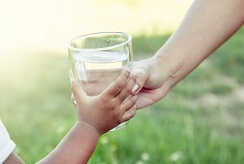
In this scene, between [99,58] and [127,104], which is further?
[127,104]

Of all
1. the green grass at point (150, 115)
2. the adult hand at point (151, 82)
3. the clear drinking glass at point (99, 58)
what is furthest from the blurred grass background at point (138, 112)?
the clear drinking glass at point (99, 58)

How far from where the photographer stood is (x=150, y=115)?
3535mm

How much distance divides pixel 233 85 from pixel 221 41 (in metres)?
1.65

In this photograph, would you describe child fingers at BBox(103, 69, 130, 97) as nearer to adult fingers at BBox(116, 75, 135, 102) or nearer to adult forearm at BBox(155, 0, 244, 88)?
adult fingers at BBox(116, 75, 135, 102)

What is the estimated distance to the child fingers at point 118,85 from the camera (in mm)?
1713

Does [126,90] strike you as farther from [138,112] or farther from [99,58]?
[138,112]

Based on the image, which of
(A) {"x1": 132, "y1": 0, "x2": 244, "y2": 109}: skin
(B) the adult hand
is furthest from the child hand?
(A) {"x1": 132, "y1": 0, "x2": 244, "y2": 109}: skin

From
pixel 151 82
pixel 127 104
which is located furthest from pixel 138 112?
pixel 127 104

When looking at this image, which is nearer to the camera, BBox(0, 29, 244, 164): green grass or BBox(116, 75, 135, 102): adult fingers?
BBox(116, 75, 135, 102): adult fingers

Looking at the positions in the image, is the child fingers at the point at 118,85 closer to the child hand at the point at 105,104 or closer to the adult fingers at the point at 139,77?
the child hand at the point at 105,104

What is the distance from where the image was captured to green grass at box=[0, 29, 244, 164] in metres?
2.92

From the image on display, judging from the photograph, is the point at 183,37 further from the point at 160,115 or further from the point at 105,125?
the point at 160,115

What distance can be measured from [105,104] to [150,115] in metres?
1.79

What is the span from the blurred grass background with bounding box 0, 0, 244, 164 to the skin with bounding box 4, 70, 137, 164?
44 centimetres
